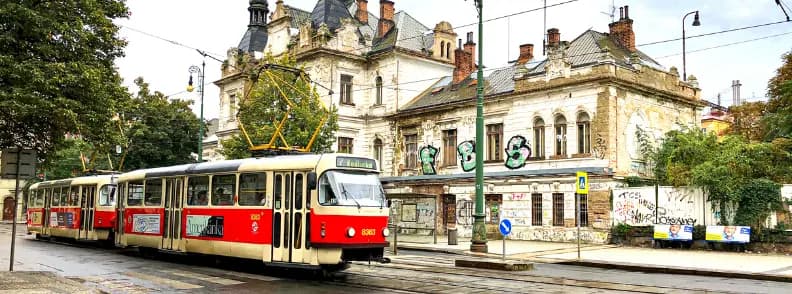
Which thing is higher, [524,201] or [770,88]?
[770,88]

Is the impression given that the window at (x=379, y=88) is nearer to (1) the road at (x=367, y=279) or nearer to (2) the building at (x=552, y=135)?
(2) the building at (x=552, y=135)

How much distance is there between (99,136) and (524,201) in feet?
64.8

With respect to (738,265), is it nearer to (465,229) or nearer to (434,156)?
(465,229)

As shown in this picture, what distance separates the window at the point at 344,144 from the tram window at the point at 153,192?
74.5 ft

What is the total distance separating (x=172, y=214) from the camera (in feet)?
65.6

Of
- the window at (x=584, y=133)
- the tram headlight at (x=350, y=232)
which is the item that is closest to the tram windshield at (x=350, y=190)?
the tram headlight at (x=350, y=232)

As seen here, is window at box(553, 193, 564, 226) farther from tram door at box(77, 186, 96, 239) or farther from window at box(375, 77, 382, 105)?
tram door at box(77, 186, 96, 239)

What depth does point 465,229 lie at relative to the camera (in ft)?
118

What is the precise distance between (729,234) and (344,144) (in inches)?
960

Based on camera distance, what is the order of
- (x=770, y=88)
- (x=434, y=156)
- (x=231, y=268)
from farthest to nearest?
(x=770, y=88) < (x=434, y=156) < (x=231, y=268)

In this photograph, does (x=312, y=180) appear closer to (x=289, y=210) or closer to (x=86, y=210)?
(x=289, y=210)

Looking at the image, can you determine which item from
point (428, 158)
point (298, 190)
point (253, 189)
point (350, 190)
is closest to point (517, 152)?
point (428, 158)

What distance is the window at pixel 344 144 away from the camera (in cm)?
4412

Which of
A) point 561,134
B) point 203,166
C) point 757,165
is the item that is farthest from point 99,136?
point 757,165
